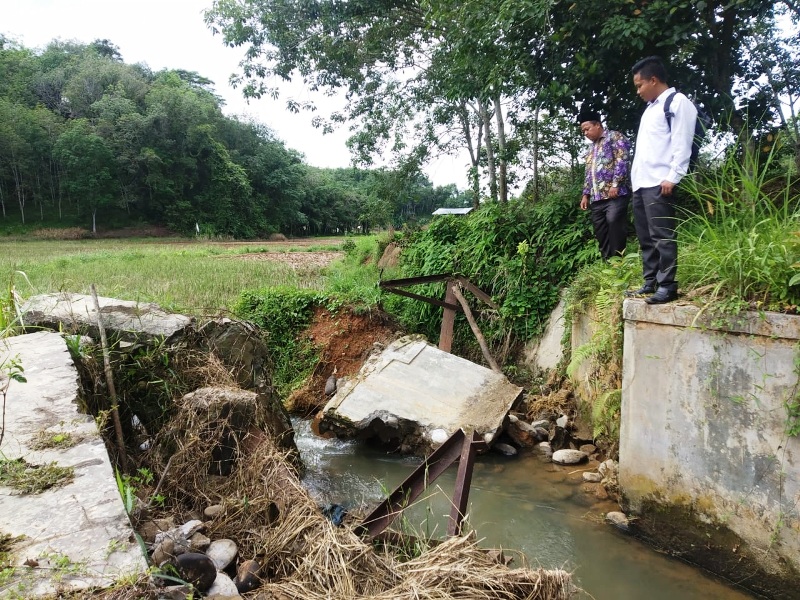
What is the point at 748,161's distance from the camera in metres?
3.87

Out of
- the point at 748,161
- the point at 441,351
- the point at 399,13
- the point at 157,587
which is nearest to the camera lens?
the point at 157,587

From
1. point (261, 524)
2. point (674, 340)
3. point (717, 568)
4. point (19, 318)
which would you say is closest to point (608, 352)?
point (674, 340)

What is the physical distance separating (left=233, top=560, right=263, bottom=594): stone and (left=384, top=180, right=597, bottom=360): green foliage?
5.13 m

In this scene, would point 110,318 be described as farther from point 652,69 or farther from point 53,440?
point 652,69

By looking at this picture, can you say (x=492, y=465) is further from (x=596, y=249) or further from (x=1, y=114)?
(x=1, y=114)

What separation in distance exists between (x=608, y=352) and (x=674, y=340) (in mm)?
1058

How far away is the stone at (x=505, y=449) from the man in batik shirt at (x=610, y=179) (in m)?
2.31

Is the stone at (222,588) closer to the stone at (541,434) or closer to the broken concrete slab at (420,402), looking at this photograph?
the broken concrete slab at (420,402)

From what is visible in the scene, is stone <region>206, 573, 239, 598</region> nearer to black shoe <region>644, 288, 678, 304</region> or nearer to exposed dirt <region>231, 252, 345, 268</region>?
black shoe <region>644, 288, 678, 304</region>

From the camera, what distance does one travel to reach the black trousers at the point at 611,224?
5.14m

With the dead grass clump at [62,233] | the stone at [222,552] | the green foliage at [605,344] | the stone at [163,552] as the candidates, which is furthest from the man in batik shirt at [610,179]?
the dead grass clump at [62,233]

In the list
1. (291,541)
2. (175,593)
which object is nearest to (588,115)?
(291,541)

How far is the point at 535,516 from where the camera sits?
13.7ft

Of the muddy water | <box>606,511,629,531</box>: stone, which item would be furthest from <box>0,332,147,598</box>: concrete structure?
<box>606,511,629,531</box>: stone
